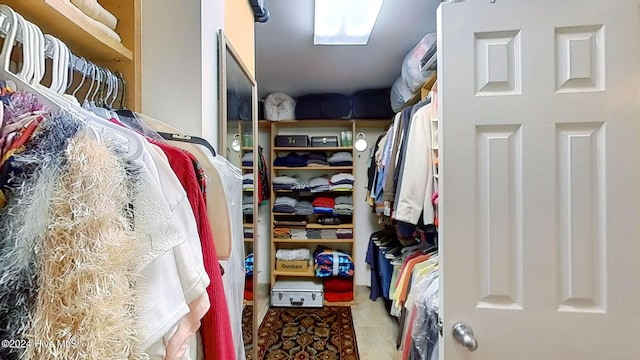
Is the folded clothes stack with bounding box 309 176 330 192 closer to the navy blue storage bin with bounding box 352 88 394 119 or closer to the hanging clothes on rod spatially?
the navy blue storage bin with bounding box 352 88 394 119

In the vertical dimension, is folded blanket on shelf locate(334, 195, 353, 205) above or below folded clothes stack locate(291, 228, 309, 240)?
above

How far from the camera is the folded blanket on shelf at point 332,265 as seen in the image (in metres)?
3.29

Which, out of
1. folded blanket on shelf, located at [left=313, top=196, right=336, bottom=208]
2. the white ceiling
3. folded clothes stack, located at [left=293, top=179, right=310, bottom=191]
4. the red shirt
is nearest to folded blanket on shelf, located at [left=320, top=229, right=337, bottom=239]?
folded blanket on shelf, located at [left=313, top=196, right=336, bottom=208]

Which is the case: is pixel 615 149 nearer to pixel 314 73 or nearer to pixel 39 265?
pixel 39 265

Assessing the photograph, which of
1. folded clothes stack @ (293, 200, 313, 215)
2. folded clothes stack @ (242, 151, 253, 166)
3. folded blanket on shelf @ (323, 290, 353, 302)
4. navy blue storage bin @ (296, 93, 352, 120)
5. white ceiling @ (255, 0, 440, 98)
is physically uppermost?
white ceiling @ (255, 0, 440, 98)

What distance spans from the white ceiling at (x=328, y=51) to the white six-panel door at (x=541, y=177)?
0.91 meters

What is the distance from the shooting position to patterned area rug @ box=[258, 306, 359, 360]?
7.68 ft

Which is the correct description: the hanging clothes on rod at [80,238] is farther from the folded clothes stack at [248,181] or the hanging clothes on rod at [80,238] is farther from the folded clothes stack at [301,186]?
the folded clothes stack at [301,186]

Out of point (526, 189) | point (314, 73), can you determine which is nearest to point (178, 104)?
point (526, 189)

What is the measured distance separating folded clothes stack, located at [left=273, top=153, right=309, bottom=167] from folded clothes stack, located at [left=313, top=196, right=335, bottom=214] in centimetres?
42

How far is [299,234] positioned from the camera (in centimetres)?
347

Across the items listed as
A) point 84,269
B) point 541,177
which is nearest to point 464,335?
point 541,177

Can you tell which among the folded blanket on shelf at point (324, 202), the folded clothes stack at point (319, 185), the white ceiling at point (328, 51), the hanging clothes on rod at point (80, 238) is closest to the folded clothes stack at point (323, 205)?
the folded blanket on shelf at point (324, 202)

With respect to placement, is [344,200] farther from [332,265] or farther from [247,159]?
[247,159]
